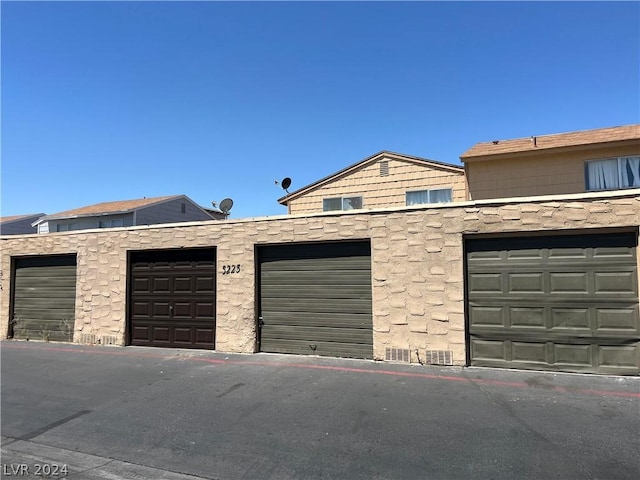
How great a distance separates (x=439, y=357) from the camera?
8531 mm

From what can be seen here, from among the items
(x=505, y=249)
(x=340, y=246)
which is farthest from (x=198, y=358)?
(x=505, y=249)

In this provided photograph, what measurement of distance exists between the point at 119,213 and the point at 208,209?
1080 cm

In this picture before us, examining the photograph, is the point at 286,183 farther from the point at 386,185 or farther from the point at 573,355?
the point at 573,355

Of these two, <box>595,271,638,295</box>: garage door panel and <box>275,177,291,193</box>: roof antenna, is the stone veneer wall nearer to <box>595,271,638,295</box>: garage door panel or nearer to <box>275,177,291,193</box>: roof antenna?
<box>595,271,638,295</box>: garage door panel

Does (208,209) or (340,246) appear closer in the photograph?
(340,246)

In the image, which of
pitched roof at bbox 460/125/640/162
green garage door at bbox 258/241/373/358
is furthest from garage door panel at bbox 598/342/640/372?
pitched roof at bbox 460/125/640/162

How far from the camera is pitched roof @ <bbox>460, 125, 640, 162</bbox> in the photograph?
1364 centimetres

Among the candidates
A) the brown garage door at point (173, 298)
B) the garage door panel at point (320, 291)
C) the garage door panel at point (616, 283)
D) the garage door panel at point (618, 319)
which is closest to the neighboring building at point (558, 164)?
the garage door panel at point (616, 283)

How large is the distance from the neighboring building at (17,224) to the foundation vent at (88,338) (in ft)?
86.3

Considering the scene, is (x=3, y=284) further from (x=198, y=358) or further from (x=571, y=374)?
(x=571, y=374)

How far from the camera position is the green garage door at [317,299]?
9.38 m

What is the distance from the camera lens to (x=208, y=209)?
119ft

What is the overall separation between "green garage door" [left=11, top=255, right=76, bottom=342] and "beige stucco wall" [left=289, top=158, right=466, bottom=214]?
8.79 m

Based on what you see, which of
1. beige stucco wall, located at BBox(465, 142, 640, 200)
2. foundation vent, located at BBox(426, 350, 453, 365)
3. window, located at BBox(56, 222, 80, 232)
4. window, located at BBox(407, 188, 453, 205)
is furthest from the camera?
window, located at BBox(56, 222, 80, 232)
